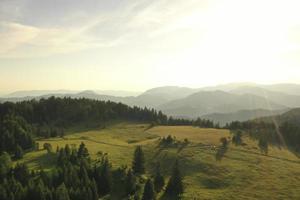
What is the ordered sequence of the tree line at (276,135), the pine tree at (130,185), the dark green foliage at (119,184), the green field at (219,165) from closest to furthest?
the pine tree at (130,185) < the dark green foliage at (119,184) < the green field at (219,165) < the tree line at (276,135)

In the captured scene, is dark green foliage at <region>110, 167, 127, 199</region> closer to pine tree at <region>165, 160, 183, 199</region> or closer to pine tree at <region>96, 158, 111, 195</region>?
pine tree at <region>96, 158, 111, 195</region>

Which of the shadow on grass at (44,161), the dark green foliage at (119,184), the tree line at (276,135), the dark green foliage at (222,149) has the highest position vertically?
the tree line at (276,135)

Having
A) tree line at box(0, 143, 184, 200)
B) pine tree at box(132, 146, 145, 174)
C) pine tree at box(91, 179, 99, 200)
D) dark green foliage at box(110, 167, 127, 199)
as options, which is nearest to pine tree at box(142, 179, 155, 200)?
tree line at box(0, 143, 184, 200)

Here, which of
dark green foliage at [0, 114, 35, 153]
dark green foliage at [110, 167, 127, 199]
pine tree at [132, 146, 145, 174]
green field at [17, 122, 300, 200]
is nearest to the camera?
dark green foliage at [110, 167, 127, 199]

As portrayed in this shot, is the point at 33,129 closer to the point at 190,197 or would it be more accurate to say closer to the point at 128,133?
the point at 128,133

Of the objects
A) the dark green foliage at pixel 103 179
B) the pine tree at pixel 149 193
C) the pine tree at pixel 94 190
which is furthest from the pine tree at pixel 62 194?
the pine tree at pixel 149 193

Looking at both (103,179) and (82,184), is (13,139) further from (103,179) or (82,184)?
(82,184)

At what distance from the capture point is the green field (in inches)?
3297

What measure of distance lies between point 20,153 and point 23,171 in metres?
33.8

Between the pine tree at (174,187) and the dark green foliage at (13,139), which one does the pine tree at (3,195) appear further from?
the dark green foliage at (13,139)

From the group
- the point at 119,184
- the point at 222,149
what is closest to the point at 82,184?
the point at 119,184

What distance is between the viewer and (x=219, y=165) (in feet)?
339

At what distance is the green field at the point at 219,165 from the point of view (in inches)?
3297

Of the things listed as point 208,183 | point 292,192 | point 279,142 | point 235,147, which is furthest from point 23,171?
point 279,142
